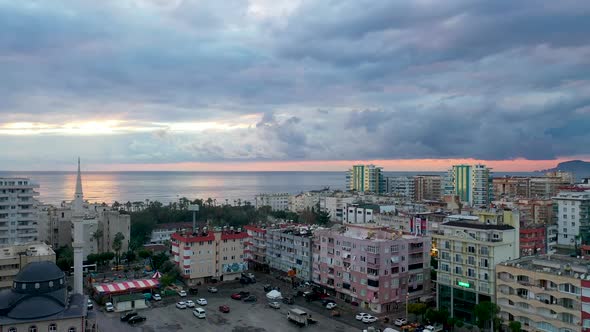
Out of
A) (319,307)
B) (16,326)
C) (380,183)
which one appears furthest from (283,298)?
(380,183)

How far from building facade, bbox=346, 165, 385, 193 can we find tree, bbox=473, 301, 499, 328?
357 feet

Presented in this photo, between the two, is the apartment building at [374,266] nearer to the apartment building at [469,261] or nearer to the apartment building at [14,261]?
the apartment building at [469,261]

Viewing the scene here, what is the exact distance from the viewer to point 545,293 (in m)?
28.3

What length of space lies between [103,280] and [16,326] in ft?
57.5

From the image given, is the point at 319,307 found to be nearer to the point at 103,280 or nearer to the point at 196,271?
the point at 196,271

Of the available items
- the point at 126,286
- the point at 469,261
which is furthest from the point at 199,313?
the point at 469,261

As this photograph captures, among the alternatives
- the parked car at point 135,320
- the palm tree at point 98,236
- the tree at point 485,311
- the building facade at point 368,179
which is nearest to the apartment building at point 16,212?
the palm tree at point 98,236

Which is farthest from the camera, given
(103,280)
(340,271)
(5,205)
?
(5,205)

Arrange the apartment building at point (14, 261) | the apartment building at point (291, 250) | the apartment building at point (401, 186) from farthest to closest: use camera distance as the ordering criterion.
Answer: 1. the apartment building at point (401, 186)
2. the apartment building at point (291, 250)
3. the apartment building at point (14, 261)

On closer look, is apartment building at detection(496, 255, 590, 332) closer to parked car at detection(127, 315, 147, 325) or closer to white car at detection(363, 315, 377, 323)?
white car at detection(363, 315, 377, 323)

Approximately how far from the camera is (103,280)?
143 ft

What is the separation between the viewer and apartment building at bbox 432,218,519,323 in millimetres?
32031

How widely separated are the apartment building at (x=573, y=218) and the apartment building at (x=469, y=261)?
39514 mm

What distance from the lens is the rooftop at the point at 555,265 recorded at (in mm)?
27609
